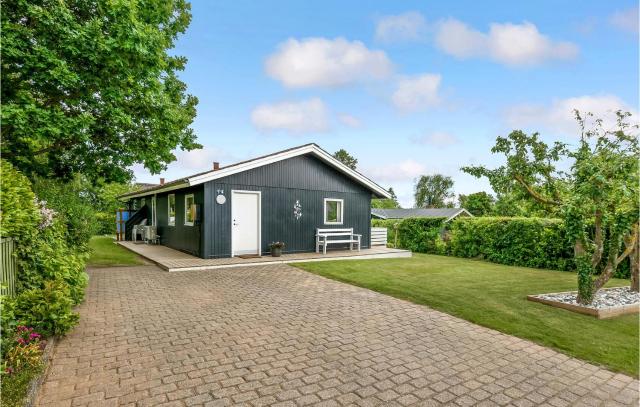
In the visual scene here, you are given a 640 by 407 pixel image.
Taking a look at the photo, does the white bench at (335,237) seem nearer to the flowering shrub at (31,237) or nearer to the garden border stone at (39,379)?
the flowering shrub at (31,237)

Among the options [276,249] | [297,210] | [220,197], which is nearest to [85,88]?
[220,197]

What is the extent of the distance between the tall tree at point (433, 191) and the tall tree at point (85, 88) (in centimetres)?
5866

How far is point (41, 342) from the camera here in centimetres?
371

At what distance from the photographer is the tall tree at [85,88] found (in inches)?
243

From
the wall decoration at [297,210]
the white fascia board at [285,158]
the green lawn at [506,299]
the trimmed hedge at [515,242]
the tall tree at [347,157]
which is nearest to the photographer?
the green lawn at [506,299]

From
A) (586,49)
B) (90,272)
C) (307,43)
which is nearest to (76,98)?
(90,272)

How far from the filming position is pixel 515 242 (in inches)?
473

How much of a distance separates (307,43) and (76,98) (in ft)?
26.3

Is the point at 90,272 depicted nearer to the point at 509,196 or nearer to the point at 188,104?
the point at 188,104

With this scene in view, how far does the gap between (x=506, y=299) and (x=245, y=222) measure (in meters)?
7.80

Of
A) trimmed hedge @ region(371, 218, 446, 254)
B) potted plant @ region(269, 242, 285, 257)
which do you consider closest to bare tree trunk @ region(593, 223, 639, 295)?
potted plant @ region(269, 242, 285, 257)

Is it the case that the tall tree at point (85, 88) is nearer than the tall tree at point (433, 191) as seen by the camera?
Yes

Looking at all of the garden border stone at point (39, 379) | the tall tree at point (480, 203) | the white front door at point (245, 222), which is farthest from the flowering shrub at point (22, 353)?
the tall tree at point (480, 203)

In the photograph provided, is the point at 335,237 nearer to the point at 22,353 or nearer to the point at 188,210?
the point at 188,210
